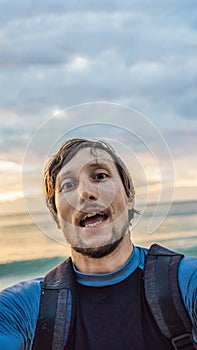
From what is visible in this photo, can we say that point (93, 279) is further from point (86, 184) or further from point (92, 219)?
point (86, 184)

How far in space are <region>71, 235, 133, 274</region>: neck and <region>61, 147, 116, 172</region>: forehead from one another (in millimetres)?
621

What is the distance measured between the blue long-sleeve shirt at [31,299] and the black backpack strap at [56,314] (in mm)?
53

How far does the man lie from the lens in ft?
15.0

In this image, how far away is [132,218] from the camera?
4906 mm

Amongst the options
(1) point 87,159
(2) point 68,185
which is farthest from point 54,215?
(1) point 87,159

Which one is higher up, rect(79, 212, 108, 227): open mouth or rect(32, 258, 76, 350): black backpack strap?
rect(79, 212, 108, 227): open mouth

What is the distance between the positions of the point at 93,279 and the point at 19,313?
2.03ft

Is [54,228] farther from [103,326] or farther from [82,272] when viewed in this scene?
[103,326]

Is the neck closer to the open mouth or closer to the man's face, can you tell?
the man's face

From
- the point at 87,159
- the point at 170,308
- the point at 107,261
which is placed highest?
the point at 87,159

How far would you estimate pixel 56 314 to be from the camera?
4.67 m

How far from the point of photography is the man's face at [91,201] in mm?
4598

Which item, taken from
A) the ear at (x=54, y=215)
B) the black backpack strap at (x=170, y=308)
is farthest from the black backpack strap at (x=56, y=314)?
the black backpack strap at (x=170, y=308)

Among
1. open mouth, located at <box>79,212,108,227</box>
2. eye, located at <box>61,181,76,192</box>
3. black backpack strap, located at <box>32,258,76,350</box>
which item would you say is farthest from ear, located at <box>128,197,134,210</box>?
black backpack strap, located at <box>32,258,76,350</box>
